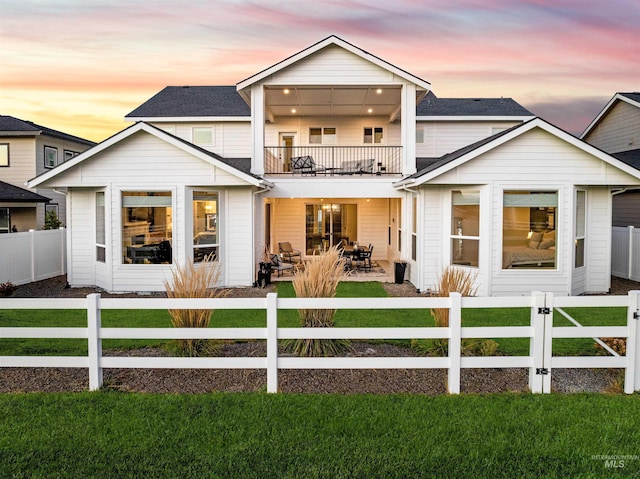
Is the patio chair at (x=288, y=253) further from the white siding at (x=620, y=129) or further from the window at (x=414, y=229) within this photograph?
the white siding at (x=620, y=129)

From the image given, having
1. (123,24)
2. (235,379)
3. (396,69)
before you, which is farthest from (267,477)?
(123,24)

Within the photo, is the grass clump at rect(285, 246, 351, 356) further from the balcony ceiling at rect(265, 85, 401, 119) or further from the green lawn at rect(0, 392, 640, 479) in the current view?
the balcony ceiling at rect(265, 85, 401, 119)

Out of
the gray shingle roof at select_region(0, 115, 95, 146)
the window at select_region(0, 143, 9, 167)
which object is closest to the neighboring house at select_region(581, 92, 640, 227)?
the gray shingle roof at select_region(0, 115, 95, 146)

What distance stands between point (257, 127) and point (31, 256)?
7.89 metres

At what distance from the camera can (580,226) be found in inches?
497

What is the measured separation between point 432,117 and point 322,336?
1598cm

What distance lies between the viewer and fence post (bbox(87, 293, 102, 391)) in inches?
208

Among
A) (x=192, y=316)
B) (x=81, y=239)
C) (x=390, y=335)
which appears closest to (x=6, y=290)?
(x=81, y=239)

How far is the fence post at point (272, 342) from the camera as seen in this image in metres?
5.23

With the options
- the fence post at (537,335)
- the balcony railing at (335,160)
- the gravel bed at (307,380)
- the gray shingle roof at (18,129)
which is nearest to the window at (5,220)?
the gray shingle roof at (18,129)

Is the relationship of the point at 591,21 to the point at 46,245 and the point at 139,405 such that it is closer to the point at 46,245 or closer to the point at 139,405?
the point at 139,405

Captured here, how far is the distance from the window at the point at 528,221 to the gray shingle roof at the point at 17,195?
21402 millimetres

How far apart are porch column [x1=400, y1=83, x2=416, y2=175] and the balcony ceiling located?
570 millimetres

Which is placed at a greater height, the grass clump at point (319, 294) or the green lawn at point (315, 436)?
the grass clump at point (319, 294)
